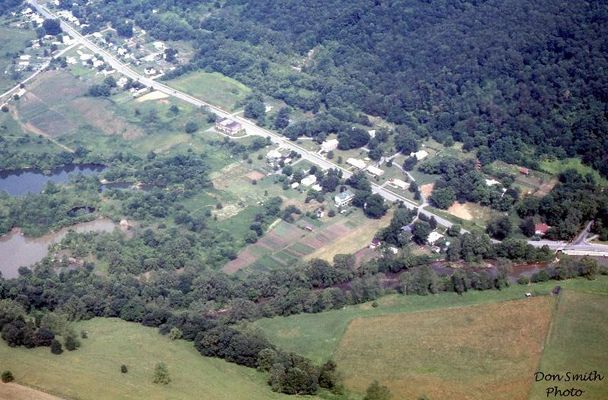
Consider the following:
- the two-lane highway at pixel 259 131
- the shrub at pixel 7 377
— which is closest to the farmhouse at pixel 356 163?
the two-lane highway at pixel 259 131

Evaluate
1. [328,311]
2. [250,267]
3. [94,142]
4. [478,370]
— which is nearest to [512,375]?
[478,370]

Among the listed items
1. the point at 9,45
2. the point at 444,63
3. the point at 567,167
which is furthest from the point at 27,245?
the point at 9,45

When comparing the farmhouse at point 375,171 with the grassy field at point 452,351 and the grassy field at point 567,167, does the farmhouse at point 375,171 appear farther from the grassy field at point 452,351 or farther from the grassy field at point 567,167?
the grassy field at point 452,351

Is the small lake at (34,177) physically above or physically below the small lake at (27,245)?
below

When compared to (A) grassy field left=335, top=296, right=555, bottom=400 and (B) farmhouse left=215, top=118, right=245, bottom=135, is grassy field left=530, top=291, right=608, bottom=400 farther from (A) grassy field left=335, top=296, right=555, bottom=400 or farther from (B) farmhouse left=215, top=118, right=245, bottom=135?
(B) farmhouse left=215, top=118, right=245, bottom=135

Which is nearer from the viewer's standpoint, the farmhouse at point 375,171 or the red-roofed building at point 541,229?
the red-roofed building at point 541,229

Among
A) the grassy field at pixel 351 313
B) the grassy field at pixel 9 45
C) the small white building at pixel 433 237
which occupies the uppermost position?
the grassy field at pixel 351 313

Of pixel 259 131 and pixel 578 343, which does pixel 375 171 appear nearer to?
pixel 259 131
